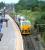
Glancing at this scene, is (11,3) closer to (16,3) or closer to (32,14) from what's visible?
(16,3)

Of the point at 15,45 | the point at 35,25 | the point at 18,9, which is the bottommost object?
the point at 15,45

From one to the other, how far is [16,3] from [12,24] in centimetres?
79

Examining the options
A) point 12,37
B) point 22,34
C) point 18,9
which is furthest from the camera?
point 22,34

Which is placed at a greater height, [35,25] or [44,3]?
[44,3]

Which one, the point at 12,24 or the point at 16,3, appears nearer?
the point at 16,3

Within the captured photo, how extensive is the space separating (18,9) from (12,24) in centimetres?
78

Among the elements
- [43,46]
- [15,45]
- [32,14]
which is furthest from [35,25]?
[43,46]

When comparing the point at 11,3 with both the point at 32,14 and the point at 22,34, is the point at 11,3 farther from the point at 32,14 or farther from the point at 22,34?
the point at 22,34

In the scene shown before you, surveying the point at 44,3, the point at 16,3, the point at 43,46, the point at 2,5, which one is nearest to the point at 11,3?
the point at 16,3

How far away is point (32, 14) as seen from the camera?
2934mm

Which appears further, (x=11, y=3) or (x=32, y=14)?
(x=11, y=3)

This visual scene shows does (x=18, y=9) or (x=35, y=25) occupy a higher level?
(x=18, y=9)

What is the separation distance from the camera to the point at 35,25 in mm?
3117

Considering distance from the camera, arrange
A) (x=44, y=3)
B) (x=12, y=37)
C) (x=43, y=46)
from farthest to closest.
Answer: (x=12, y=37), (x=44, y=3), (x=43, y=46)
